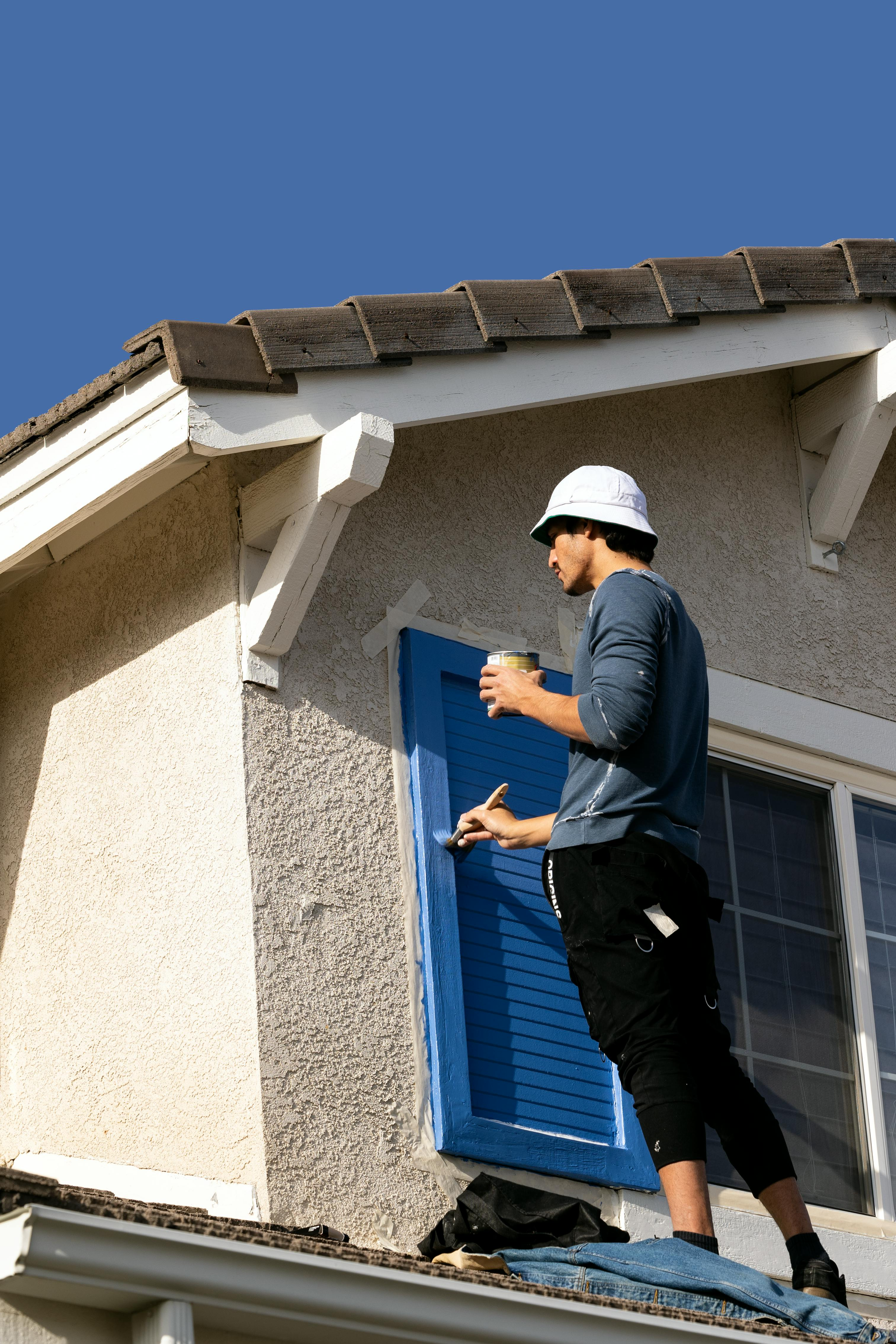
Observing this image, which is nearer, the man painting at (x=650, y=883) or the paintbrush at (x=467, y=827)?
the man painting at (x=650, y=883)

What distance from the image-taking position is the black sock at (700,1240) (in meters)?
3.88

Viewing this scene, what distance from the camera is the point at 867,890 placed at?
236 inches

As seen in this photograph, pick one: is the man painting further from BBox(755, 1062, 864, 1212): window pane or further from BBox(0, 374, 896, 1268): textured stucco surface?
BBox(755, 1062, 864, 1212): window pane

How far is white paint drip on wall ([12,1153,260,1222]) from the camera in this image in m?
4.23

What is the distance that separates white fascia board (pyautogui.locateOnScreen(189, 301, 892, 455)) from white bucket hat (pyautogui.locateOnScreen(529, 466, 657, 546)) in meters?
0.49

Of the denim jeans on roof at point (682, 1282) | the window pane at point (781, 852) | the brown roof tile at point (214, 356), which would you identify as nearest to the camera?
the denim jeans on roof at point (682, 1282)

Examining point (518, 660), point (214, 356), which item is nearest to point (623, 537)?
point (518, 660)

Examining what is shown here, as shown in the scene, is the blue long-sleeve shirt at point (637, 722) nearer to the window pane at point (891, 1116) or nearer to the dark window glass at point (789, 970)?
the dark window glass at point (789, 970)

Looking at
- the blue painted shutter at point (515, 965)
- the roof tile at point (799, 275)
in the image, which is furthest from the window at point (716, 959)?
the roof tile at point (799, 275)

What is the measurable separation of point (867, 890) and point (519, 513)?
1.67 metres

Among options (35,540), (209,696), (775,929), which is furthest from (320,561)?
(775,929)

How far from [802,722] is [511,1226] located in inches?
90.4

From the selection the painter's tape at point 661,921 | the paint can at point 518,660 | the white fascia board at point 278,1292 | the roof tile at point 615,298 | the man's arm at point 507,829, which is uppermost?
the roof tile at point 615,298

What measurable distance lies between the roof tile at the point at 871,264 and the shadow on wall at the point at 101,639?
230 centimetres
